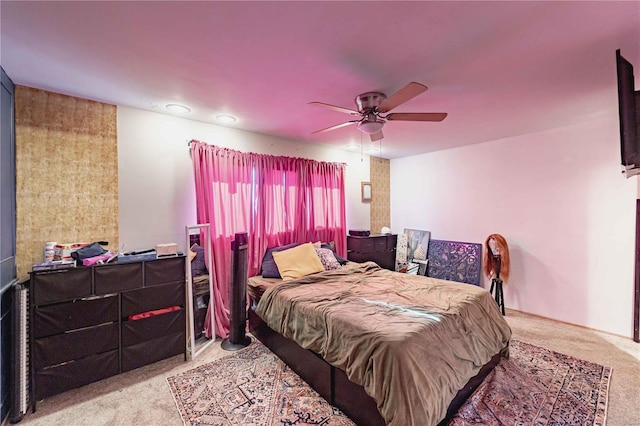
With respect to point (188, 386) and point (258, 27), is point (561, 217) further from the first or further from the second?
point (188, 386)

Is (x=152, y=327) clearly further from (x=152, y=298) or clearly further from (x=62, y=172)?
(x=62, y=172)

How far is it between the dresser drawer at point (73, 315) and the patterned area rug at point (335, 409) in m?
0.79

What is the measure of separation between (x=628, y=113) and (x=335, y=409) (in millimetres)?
2677

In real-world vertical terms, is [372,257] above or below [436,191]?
below

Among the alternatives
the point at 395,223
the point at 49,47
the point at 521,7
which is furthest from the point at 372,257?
the point at 49,47

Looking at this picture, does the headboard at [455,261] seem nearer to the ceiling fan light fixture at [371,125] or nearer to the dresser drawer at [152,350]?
the ceiling fan light fixture at [371,125]

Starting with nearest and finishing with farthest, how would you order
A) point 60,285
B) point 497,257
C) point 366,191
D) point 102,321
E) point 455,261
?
point 60,285 < point 102,321 < point 497,257 < point 455,261 < point 366,191

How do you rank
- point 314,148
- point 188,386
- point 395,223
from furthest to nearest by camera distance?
point 395,223 < point 314,148 < point 188,386

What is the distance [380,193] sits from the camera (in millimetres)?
5332

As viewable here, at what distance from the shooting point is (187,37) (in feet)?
5.27

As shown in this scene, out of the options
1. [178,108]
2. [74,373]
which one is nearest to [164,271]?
[74,373]

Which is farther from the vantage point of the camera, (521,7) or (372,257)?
(372,257)

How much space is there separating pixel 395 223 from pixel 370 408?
4.10 metres

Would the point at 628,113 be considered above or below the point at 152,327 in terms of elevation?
above
